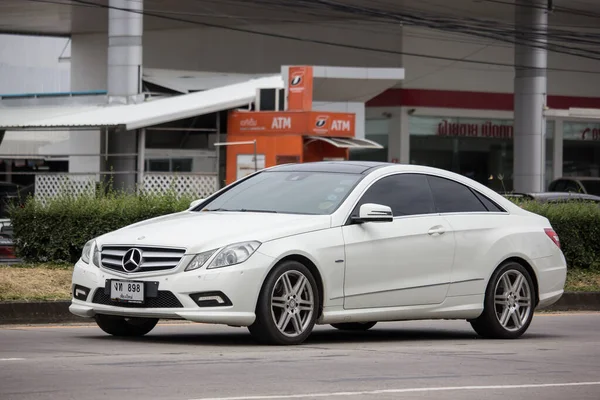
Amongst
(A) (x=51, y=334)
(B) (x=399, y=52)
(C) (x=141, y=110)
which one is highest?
(B) (x=399, y=52)

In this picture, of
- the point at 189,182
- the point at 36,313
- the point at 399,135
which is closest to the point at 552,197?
the point at 189,182

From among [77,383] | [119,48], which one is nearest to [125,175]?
[119,48]

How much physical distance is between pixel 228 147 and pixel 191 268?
22916 mm

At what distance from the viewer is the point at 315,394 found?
7.48 metres

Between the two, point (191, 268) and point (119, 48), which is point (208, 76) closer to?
point (119, 48)

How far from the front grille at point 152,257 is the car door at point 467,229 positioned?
2782 mm

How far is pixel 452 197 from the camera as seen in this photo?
467 inches

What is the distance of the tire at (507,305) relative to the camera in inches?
463

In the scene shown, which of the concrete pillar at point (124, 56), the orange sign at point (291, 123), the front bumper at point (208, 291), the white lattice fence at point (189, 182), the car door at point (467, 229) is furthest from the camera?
the concrete pillar at point (124, 56)

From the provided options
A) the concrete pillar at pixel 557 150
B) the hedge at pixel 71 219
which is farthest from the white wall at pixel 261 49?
the hedge at pixel 71 219

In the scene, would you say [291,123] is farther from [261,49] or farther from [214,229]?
[214,229]

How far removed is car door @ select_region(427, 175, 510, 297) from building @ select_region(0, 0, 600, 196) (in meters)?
28.3

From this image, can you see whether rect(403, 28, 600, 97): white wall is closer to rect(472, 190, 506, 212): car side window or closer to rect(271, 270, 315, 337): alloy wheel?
rect(472, 190, 506, 212): car side window

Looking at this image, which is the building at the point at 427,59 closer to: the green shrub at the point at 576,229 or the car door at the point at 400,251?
the green shrub at the point at 576,229
